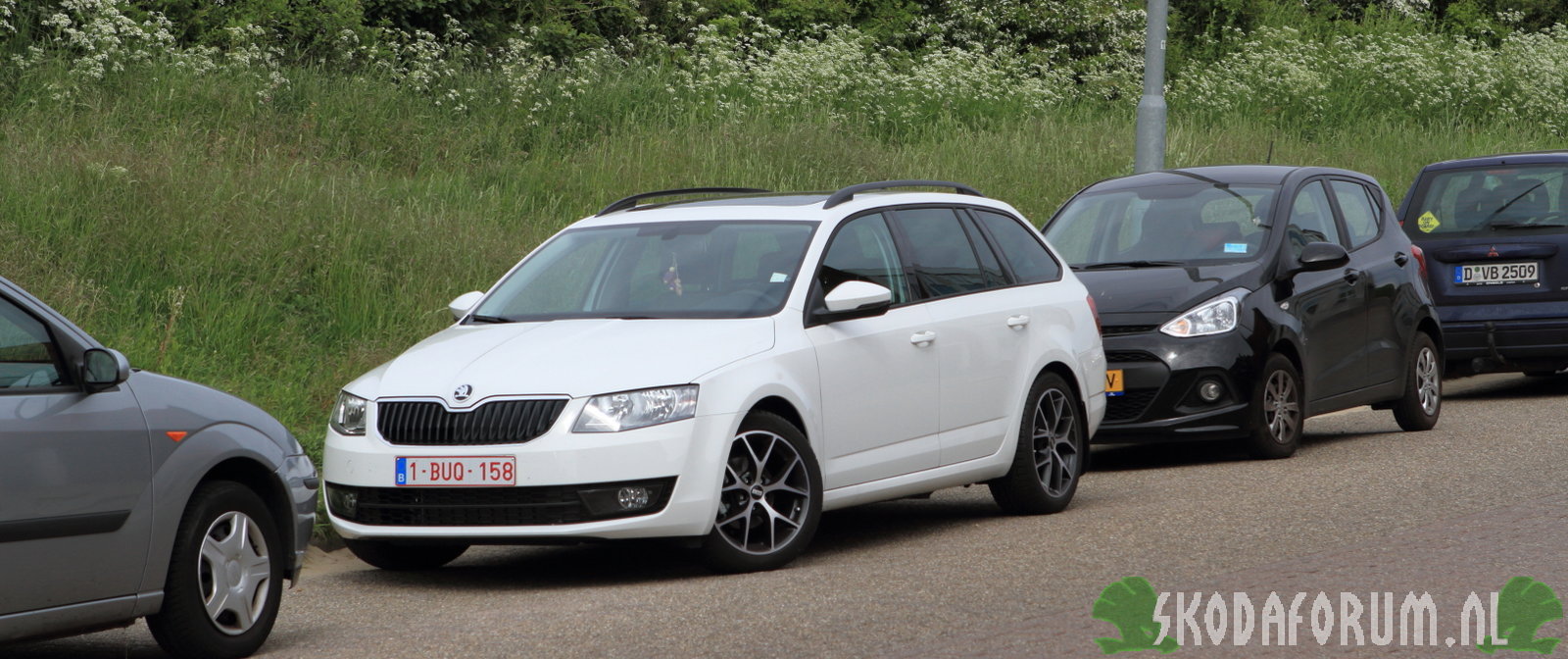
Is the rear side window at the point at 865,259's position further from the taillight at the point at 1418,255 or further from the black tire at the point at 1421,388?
the taillight at the point at 1418,255

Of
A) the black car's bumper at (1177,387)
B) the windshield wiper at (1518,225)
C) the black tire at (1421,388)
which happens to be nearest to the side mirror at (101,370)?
the black car's bumper at (1177,387)

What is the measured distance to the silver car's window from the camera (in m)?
5.45

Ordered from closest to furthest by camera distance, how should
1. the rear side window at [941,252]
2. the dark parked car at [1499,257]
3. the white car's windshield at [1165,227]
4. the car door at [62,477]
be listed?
the car door at [62,477] → the rear side window at [941,252] → the white car's windshield at [1165,227] → the dark parked car at [1499,257]

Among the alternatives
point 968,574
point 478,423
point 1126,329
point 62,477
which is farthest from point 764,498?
point 1126,329

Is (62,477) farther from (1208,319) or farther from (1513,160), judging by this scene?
(1513,160)

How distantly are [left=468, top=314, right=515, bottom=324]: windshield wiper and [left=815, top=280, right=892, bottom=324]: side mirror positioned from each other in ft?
4.49

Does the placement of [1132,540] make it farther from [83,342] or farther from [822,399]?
[83,342]

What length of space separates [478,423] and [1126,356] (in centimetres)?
474

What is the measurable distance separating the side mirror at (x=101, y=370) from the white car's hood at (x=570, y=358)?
5.24 feet

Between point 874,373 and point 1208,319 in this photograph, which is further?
point 1208,319

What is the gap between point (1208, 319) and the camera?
10664 mm

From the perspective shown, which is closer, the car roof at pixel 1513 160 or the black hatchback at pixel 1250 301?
the black hatchback at pixel 1250 301

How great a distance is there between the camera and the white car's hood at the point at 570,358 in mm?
7051

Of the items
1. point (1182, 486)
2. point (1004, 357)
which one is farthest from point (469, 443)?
A: point (1182, 486)
